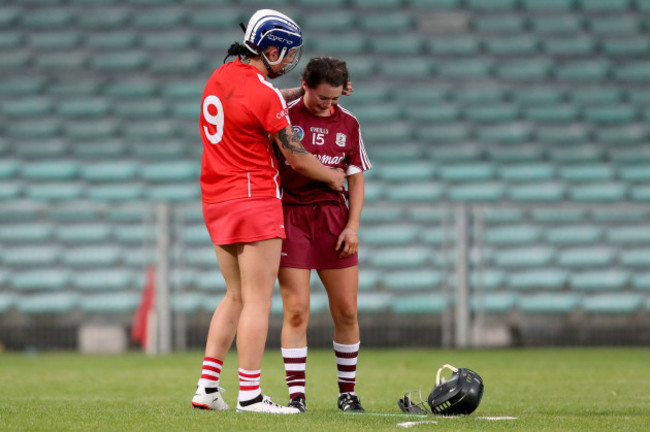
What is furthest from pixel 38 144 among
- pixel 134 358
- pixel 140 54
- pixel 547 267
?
pixel 547 267

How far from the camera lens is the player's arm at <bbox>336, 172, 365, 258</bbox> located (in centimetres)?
464

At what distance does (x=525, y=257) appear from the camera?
32.9 feet

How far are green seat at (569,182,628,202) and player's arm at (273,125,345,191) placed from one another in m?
8.27

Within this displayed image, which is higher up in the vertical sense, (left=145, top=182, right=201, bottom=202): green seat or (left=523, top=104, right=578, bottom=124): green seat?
(left=523, top=104, right=578, bottom=124): green seat

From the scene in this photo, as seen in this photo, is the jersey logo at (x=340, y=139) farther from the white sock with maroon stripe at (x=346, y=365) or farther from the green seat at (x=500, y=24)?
the green seat at (x=500, y=24)

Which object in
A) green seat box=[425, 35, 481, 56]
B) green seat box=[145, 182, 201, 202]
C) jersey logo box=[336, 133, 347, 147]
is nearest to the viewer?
jersey logo box=[336, 133, 347, 147]

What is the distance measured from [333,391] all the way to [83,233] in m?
5.69


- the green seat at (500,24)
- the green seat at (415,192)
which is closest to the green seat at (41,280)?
the green seat at (415,192)

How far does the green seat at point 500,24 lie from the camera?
1398 cm

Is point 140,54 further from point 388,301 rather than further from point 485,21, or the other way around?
point 388,301

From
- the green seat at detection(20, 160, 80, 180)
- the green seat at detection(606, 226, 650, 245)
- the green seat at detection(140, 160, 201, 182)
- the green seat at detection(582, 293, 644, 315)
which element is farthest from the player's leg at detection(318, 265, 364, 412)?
the green seat at detection(20, 160, 80, 180)

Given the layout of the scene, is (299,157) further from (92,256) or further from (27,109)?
(27,109)

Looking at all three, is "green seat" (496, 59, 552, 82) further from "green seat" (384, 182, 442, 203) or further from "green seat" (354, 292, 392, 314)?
"green seat" (354, 292, 392, 314)

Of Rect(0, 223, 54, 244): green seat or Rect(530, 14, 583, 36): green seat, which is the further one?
Rect(530, 14, 583, 36): green seat
